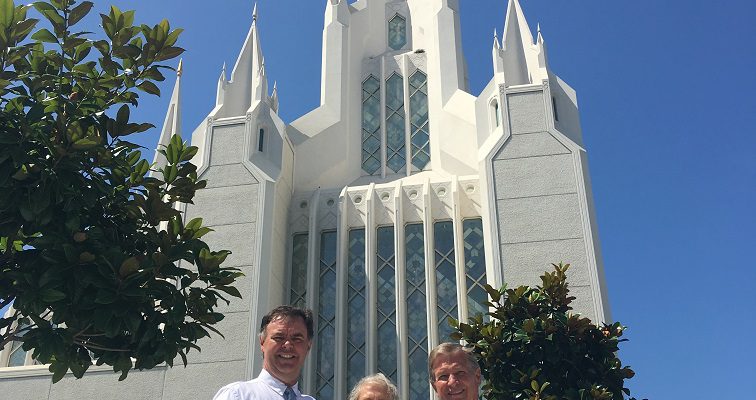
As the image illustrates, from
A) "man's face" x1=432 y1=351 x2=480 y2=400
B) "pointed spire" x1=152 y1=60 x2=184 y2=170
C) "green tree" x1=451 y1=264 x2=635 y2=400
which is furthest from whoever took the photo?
"pointed spire" x1=152 y1=60 x2=184 y2=170

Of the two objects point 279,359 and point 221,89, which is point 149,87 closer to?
point 279,359

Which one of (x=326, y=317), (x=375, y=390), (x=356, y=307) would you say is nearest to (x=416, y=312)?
(x=356, y=307)

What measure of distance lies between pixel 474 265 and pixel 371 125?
528cm

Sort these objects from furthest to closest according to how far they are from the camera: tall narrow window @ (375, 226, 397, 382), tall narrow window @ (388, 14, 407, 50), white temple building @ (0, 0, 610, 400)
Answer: tall narrow window @ (388, 14, 407, 50) → tall narrow window @ (375, 226, 397, 382) → white temple building @ (0, 0, 610, 400)

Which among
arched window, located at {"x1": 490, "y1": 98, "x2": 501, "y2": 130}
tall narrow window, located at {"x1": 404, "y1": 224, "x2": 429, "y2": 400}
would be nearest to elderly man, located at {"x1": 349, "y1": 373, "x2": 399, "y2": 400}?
tall narrow window, located at {"x1": 404, "y1": 224, "x2": 429, "y2": 400}

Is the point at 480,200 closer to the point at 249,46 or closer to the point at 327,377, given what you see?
the point at 327,377

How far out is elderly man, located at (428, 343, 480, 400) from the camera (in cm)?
388

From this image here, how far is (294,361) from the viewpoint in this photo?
11.4 feet

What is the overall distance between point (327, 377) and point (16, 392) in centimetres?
606

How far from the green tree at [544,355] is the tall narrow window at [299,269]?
7221 mm

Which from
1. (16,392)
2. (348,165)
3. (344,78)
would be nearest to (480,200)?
(348,165)

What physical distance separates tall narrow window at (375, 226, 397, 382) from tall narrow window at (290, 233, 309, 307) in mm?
Answer: 1644

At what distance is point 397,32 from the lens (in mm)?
19531

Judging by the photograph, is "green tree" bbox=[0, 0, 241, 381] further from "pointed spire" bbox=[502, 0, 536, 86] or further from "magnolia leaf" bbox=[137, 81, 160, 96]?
"pointed spire" bbox=[502, 0, 536, 86]
